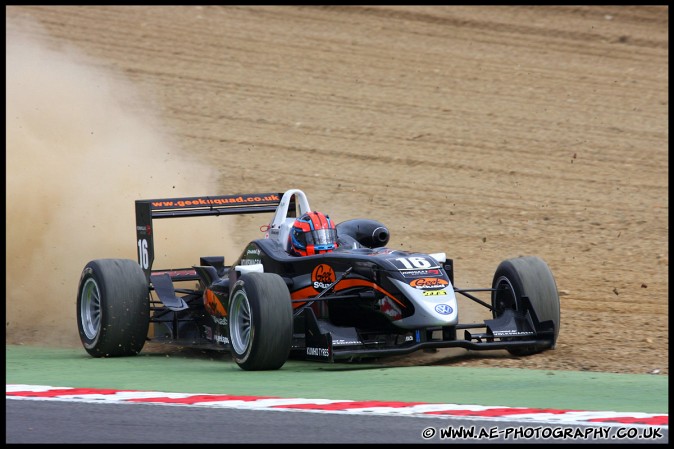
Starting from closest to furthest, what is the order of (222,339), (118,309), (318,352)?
1. (318,352)
2. (222,339)
3. (118,309)

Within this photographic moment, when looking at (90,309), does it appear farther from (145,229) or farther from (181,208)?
(181,208)

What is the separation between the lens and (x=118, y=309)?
12570mm

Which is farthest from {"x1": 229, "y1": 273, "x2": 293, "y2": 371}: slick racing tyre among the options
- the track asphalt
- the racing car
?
the track asphalt

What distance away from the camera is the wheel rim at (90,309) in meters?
12.9

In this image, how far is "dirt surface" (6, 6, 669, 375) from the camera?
16359 millimetres

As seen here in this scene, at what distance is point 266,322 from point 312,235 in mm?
1782

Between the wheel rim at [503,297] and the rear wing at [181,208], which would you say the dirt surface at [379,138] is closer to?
the wheel rim at [503,297]

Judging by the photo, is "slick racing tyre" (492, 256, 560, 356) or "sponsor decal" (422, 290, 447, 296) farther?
"slick racing tyre" (492, 256, 560, 356)

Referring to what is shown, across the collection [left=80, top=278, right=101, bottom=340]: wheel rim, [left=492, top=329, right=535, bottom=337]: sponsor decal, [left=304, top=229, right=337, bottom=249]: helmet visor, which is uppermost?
[left=304, top=229, right=337, bottom=249]: helmet visor

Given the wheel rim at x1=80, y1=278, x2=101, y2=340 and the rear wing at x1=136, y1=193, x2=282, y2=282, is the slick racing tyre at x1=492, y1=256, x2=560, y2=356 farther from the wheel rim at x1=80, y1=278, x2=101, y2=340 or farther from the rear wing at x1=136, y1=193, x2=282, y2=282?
the wheel rim at x1=80, y1=278, x2=101, y2=340

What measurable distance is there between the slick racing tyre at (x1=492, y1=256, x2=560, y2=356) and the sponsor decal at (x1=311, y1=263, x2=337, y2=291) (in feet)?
5.42

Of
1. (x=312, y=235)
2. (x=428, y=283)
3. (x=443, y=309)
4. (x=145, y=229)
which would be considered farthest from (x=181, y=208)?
(x=443, y=309)

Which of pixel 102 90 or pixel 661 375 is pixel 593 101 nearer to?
pixel 102 90

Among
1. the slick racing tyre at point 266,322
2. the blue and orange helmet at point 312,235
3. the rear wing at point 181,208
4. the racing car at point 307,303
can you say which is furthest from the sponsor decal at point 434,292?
the rear wing at point 181,208
